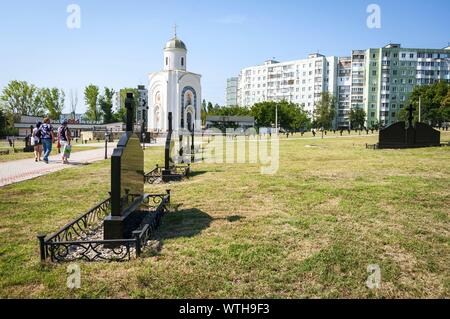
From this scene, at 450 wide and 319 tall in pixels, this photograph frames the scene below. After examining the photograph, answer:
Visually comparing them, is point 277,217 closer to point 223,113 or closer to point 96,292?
point 96,292

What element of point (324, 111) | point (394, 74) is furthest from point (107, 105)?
point (394, 74)

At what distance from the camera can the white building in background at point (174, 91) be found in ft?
223

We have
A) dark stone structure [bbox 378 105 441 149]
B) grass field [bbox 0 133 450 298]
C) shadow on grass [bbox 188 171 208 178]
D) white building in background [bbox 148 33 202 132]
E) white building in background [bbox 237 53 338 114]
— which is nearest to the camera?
grass field [bbox 0 133 450 298]

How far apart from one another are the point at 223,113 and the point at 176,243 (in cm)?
8559

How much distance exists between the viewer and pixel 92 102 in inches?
3423

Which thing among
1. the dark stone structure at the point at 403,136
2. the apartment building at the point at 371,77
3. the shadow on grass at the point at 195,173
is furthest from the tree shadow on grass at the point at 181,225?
the apartment building at the point at 371,77

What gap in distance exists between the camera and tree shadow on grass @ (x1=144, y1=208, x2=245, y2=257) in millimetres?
5546

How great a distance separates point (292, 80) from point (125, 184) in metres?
108

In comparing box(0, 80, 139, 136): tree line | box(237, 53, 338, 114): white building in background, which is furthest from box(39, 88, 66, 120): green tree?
box(237, 53, 338, 114): white building in background

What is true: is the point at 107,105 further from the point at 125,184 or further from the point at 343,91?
the point at 125,184

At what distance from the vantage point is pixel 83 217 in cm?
626

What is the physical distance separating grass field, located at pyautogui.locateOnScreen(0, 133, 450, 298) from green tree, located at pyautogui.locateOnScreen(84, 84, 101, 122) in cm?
8130

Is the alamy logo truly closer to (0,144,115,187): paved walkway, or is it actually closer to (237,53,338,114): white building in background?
(0,144,115,187): paved walkway
